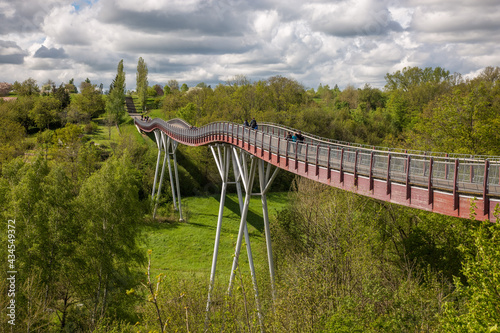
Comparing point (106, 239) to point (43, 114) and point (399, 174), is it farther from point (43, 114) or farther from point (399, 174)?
point (43, 114)

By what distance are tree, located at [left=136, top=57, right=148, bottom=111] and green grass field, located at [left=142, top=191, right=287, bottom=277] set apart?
53.3 meters

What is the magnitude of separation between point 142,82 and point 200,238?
69855mm

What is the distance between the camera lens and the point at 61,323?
21234mm

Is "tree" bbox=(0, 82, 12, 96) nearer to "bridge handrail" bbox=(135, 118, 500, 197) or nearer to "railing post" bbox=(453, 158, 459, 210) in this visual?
"bridge handrail" bbox=(135, 118, 500, 197)

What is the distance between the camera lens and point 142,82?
9850cm

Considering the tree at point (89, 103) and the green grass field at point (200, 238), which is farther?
the tree at point (89, 103)

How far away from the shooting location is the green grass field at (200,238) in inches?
1264

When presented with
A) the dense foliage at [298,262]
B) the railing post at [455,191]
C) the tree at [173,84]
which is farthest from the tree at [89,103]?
the railing post at [455,191]

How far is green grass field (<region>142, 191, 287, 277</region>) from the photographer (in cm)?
3209

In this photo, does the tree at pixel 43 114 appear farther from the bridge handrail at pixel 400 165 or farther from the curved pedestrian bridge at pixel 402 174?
the curved pedestrian bridge at pixel 402 174

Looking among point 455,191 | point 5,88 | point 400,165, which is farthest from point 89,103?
point 455,191

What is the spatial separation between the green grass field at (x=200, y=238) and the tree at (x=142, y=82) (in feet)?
175

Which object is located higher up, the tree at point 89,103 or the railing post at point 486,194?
the tree at point 89,103

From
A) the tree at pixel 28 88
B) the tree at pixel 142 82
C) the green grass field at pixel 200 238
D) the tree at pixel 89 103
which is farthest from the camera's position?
the tree at pixel 142 82
